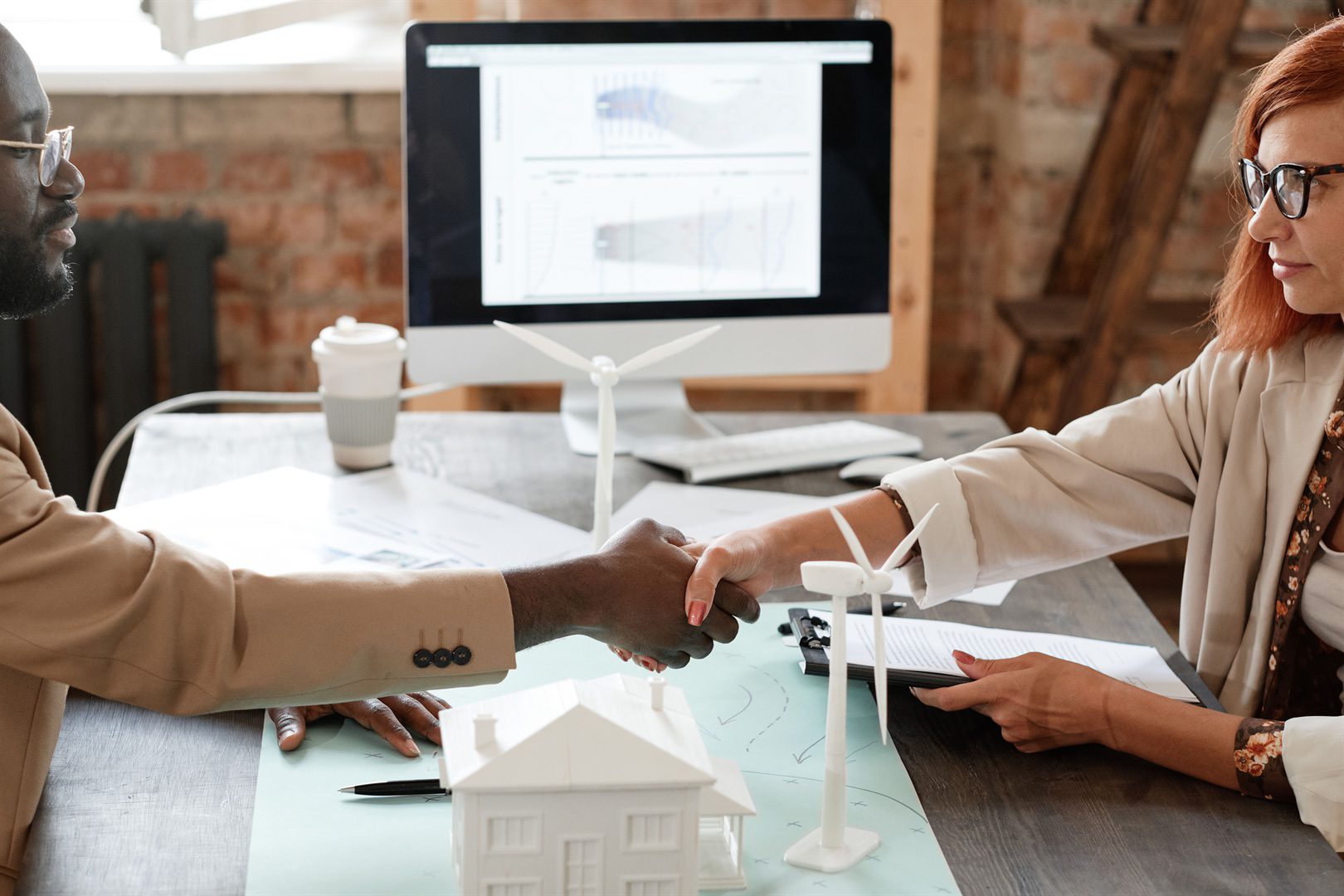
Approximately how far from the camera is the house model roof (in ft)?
2.56

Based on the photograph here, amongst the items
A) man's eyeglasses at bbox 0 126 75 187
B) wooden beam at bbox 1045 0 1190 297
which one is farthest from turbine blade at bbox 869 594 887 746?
wooden beam at bbox 1045 0 1190 297

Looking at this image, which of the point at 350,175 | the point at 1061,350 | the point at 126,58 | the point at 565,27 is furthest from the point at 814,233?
the point at 126,58

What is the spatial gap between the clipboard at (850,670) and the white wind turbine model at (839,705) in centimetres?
16

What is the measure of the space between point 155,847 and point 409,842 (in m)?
0.16

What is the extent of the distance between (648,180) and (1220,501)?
2.66 feet

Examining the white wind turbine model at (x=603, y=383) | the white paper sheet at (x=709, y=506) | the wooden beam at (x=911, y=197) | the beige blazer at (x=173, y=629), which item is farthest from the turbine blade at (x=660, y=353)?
the wooden beam at (x=911, y=197)

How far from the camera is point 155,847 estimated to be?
35.3 inches

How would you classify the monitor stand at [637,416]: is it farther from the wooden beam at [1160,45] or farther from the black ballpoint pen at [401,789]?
the wooden beam at [1160,45]

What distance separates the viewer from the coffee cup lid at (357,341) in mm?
1671

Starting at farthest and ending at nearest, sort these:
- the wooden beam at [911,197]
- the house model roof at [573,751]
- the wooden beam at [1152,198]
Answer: the wooden beam at [911,197] → the wooden beam at [1152,198] → the house model roof at [573,751]

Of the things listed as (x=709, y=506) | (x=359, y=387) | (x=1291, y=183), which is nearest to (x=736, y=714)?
(x=709, y=506)

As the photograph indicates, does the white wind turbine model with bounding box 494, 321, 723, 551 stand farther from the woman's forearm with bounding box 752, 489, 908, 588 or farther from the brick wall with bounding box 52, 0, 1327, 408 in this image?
the brick wall with bounding box 52, 0, 1327, 408

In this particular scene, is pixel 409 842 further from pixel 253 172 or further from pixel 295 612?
pixel 253 172

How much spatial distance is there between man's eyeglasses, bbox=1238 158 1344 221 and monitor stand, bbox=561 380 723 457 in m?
0.83
